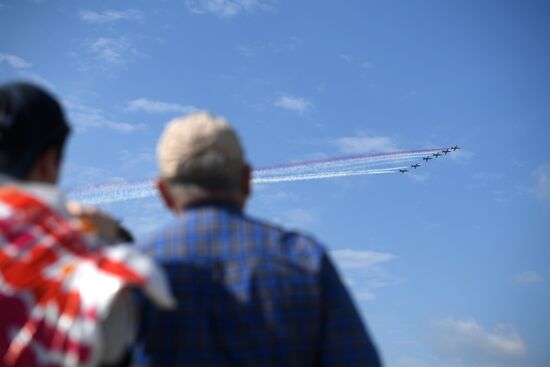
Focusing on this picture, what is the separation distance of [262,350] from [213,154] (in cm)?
137

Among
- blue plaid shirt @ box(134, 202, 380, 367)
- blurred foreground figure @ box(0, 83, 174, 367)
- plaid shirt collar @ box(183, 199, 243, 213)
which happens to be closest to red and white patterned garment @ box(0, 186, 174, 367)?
blurred foreground figure @ box(0, 83, 174, 367)

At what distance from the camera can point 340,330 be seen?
13.9 ft

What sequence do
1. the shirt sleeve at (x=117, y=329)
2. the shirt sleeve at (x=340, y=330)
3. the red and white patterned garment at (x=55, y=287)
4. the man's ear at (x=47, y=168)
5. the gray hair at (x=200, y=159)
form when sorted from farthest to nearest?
the gray hair at (x=200, y=159), the shirt sleeve at (x=340, y=330), the man's ear at (x=47, y=168), the shirt sleeve at (x=117, y=329), the red and white patterned garment at (x=55, y=287)

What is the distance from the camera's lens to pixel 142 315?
3994mm

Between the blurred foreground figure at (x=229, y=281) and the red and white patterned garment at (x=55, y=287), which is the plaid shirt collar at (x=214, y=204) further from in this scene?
the red and white patterned garment at (x=55, y=287)

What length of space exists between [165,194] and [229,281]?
0.90m

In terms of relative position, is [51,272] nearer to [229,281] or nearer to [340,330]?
[229,281]

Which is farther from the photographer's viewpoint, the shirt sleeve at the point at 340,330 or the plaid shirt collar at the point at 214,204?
the plaid shirt collar at the point at 214,204

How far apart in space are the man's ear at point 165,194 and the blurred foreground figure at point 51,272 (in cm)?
92

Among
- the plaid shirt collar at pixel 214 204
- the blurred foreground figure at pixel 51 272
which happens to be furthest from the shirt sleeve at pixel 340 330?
the blurred foreground figure at pixel 51 272

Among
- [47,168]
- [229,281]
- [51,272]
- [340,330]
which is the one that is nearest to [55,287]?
[51,272]

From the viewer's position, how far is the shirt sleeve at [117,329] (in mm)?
3367

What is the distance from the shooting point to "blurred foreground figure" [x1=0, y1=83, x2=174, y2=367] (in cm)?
320

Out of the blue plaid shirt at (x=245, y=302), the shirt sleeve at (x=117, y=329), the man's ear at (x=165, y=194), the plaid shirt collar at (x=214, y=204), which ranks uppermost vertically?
the man's ear at (x=165, y=194)
